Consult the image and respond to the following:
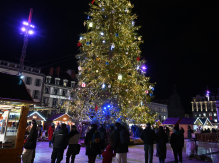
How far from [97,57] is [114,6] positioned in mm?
5145

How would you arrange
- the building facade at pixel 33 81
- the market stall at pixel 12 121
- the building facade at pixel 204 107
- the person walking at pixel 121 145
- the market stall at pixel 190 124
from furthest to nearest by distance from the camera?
the building facade at pixel 204 107 < the building facade at pixel 33 81 < the market stall at pixel 190 124 < the person walking at pixel 121 145 < the market stall at pixel 12 121

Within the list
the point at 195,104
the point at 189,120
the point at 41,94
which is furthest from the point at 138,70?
the point at 195,104

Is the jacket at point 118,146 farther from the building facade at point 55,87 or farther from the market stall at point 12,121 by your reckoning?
the building facade at point 55,87

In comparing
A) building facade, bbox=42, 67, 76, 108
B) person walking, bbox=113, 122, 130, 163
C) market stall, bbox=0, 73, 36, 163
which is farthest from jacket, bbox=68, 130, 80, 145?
building facade, bbox=42, 67, 76, 108

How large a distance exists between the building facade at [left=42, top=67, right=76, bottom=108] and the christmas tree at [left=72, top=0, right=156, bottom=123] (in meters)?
28.3

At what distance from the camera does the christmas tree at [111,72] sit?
15.3 m

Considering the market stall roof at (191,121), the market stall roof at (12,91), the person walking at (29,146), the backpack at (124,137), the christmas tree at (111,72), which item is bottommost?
the person walking at (29,146)

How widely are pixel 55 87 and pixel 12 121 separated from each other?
132 feet

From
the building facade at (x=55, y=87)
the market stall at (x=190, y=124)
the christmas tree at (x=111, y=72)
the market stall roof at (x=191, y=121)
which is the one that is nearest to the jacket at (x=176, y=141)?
the christmas tree at (x=111, y=72)

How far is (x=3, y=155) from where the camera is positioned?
5848mm

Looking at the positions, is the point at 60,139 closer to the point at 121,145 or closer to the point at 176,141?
the point at 121,145

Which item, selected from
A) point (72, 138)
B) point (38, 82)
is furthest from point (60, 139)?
point (38, 82)

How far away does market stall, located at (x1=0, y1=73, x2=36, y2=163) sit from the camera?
19.6 ft

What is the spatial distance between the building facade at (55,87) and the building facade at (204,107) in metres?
75.2
